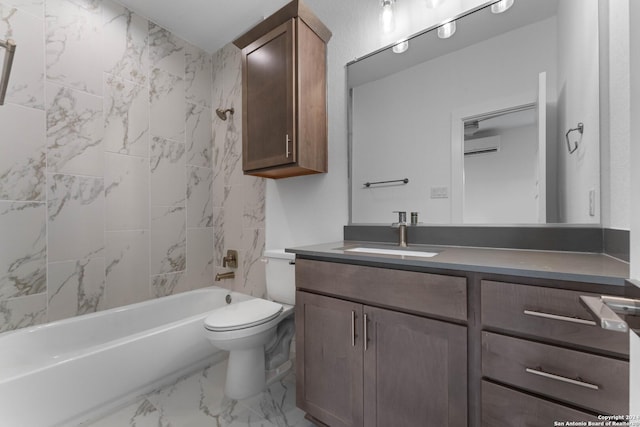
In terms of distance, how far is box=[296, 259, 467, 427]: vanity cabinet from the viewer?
0.91m

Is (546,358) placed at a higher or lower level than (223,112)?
lower

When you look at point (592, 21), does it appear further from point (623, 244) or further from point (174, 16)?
point (174, 16)

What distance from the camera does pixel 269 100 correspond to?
174 cm

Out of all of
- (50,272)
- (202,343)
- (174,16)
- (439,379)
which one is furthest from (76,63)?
(439,379)

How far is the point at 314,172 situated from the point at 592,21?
145 centimetres

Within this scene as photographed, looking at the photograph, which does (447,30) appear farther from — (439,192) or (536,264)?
(536,264)

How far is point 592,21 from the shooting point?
1.10 metres

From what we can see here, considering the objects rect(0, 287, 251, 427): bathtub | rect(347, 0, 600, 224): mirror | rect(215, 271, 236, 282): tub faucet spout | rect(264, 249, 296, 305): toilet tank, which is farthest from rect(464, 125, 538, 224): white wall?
rect(215, 271, 236, 282): tub faucet spout

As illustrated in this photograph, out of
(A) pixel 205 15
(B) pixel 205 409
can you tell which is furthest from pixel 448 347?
(A) pixel 205 15

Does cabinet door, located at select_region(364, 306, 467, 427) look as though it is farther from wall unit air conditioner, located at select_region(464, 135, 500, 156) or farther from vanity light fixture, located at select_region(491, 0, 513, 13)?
vanity light fixture, located at select_region(491, 0, 513, 13)

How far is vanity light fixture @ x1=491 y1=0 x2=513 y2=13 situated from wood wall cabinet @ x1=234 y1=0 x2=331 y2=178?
96 centimetres

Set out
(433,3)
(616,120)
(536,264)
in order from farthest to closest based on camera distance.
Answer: (433,3) < (616,120) < (536,264)

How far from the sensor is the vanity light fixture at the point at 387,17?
1.59 m

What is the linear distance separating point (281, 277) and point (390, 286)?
103 cm
